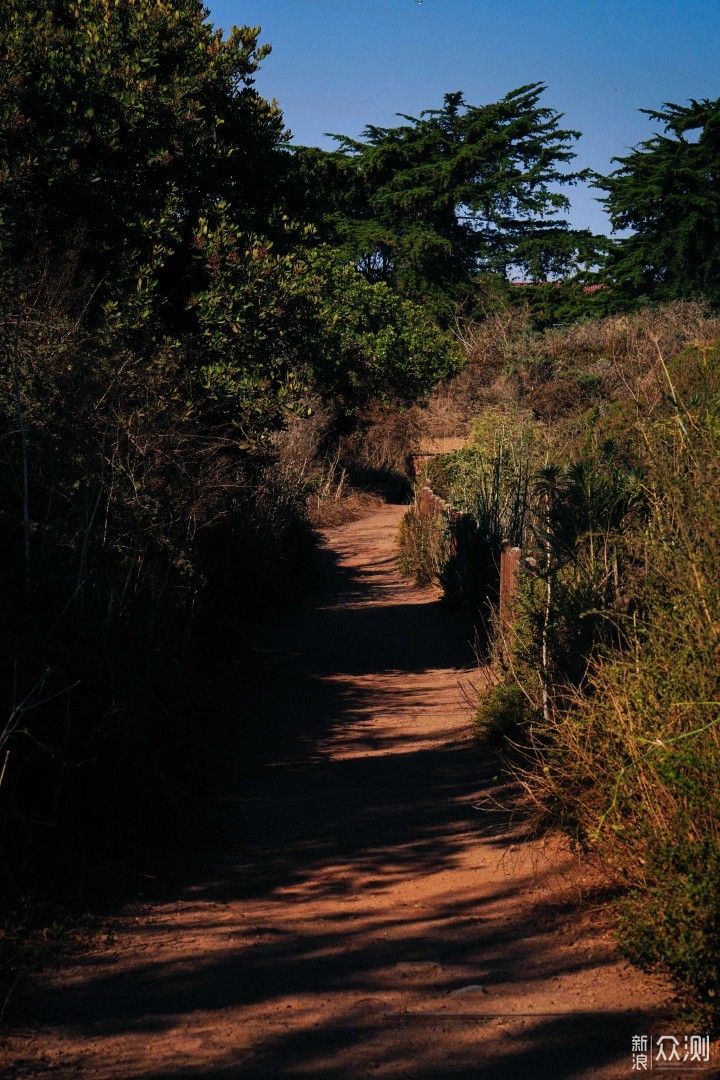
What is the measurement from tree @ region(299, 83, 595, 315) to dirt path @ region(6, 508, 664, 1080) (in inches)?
1255

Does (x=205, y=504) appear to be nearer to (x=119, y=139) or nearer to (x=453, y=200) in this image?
(x=119, y=139)

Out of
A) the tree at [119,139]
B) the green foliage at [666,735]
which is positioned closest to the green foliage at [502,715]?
the green foliage at [666,735]

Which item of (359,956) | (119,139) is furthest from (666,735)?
(119,139)

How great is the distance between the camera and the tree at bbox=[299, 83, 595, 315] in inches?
1446

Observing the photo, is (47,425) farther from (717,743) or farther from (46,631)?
(717,743)

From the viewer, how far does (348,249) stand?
36.1m

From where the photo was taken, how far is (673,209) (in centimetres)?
2841

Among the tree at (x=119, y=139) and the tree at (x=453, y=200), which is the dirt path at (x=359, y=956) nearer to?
the tree at (x=119, y=139)

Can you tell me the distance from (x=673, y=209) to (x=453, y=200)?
10530 mm

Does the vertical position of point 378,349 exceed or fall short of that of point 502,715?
it exceeds it

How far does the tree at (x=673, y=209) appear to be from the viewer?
91.9ft

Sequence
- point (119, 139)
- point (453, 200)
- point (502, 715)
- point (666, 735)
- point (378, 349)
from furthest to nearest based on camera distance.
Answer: point (453, 200) < point (378, 349) < point (119, 139) < point (502, 715) < point (666, 735)

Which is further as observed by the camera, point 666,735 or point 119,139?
point 119,139

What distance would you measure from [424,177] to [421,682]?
31265 millimetres
